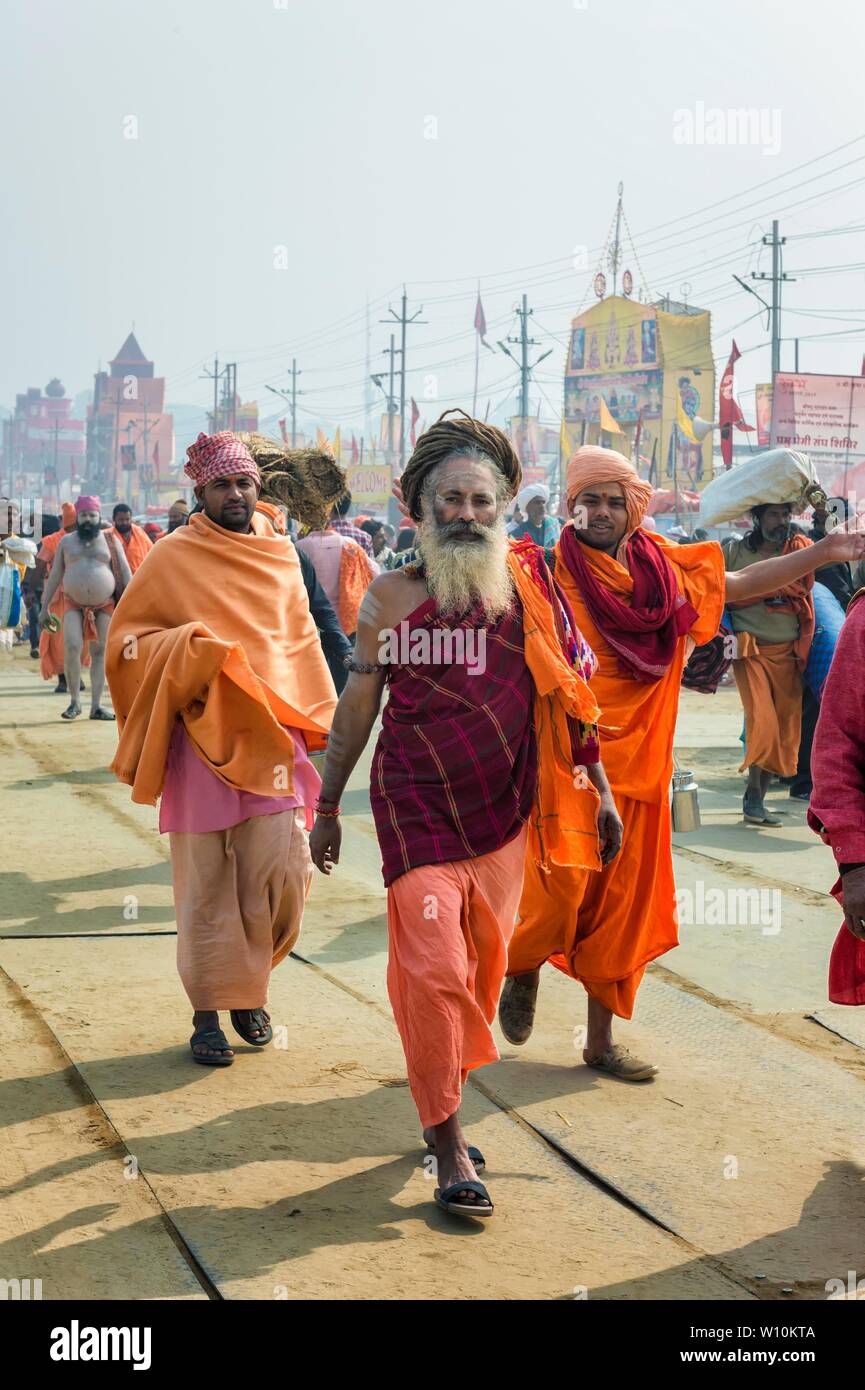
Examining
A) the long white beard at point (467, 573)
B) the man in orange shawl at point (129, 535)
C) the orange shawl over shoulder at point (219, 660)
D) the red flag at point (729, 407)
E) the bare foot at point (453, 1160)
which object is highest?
the red flag at point (729, 407)

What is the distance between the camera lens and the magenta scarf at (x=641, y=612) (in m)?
4.89

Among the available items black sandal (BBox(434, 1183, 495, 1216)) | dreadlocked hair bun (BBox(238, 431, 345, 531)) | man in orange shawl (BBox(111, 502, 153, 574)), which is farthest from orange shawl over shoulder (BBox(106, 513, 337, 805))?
man in orange shawl (BBox(111, 502, 153, 574))

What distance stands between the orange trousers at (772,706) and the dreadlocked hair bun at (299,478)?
2.97m

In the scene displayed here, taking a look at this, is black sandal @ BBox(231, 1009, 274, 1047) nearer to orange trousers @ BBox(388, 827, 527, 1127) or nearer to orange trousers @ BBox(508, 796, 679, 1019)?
orange trousers @ BBox(508, 796, 679, 1019)

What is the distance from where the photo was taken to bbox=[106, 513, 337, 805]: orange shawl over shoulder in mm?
4914

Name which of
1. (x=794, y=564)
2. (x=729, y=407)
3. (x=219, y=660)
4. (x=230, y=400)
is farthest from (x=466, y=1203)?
(x=230, y=400)

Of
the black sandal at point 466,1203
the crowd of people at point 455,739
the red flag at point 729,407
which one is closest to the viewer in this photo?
the black sandal at point 466,1203

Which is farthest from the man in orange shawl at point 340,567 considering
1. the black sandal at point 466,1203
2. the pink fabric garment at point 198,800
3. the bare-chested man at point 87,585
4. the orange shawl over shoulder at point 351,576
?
the black sandal at point 466,1203

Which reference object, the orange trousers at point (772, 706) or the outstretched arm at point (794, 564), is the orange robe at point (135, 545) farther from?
the outstretched arm at point (794, 564)

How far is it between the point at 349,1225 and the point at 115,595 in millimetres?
10275

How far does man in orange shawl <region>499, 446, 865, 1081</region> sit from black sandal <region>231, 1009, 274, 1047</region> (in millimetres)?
740

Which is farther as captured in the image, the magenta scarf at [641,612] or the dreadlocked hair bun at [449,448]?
the magenta scarf at [641,612]
